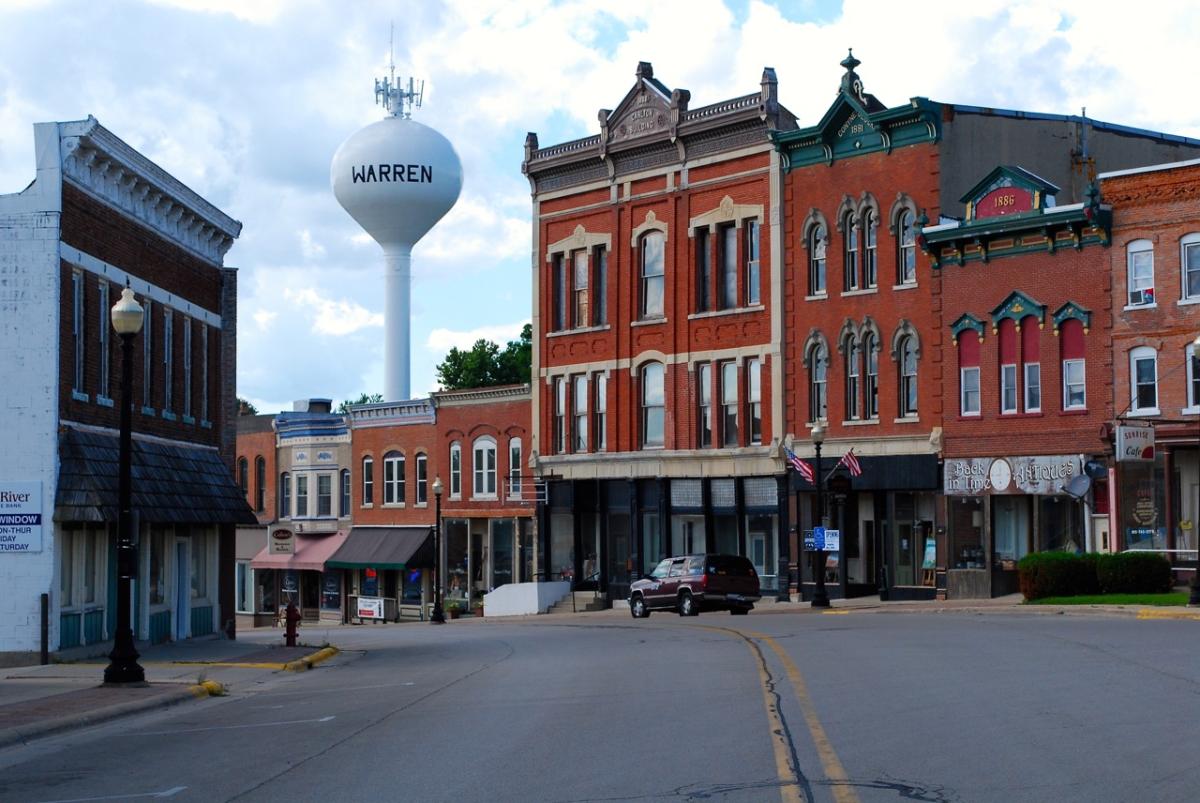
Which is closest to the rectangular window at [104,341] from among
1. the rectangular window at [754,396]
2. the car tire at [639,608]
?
the car tire at [639,608]

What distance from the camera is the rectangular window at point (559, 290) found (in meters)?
56.2

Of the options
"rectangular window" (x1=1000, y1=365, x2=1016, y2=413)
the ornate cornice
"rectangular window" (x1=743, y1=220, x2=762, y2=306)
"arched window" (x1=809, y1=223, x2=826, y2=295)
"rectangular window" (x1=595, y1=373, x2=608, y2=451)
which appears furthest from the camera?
"rectangular window" (x1=595, y1=373, x2=608, y2=451)

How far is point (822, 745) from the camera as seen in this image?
41.9ft

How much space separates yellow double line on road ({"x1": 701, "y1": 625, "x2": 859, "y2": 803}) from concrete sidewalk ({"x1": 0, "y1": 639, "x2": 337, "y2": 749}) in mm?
7268

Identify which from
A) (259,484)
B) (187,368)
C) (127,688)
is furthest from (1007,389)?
(259,484)

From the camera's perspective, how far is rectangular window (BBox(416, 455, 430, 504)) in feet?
203

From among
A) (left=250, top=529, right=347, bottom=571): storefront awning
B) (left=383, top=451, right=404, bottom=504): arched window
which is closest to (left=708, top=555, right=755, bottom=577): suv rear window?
(left=383, top=451, right=404, bottom=504): arched window

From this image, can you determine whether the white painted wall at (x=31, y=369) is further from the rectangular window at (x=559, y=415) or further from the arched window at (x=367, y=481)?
the arched window at (x=367, y=481)

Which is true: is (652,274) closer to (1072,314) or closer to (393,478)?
(393,478)

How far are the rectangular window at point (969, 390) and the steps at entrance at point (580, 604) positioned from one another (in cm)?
1575

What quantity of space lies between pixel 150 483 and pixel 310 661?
505cm

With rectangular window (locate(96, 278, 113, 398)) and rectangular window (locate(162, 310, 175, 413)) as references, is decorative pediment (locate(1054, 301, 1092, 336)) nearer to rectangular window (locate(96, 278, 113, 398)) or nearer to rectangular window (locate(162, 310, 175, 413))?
rectangular window (locate(162, 310, 175, 413))

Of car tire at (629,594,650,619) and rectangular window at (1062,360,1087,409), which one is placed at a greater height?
rectangular window at (1062,360,1087,409)

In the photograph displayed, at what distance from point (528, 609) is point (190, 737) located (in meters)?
38.7
